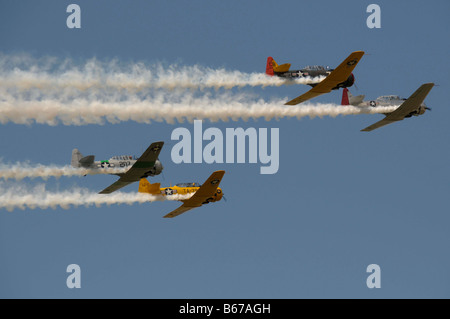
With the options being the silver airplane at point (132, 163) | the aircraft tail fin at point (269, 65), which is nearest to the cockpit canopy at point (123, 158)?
the silver airplane at point (132, 163)

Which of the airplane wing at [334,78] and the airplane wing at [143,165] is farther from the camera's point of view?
the airplane wing at [334,78]

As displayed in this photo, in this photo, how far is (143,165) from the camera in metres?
61.0

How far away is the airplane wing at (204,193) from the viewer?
202 ft

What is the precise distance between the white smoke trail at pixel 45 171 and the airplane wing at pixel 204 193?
15.0 ft

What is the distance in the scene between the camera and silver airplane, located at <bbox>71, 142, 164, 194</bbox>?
2366 inches

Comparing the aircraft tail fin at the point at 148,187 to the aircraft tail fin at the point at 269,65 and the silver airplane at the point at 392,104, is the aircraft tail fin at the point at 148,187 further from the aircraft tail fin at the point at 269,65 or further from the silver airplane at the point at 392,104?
the silver airplane at the point at 392,104

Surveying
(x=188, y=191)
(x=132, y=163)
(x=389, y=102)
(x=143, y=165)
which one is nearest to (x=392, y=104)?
(x=389, y=102)

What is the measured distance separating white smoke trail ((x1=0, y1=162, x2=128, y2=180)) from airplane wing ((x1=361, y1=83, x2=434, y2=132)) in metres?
17.1

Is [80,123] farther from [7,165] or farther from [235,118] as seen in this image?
[235,118]

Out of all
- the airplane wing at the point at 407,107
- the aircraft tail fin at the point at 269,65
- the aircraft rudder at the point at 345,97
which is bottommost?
the airplane wing at the point at 407,107

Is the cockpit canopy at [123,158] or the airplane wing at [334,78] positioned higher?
→ the airplane wing at [334,78]

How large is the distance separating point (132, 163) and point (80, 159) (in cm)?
311

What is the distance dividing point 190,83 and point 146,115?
3.59 meters
